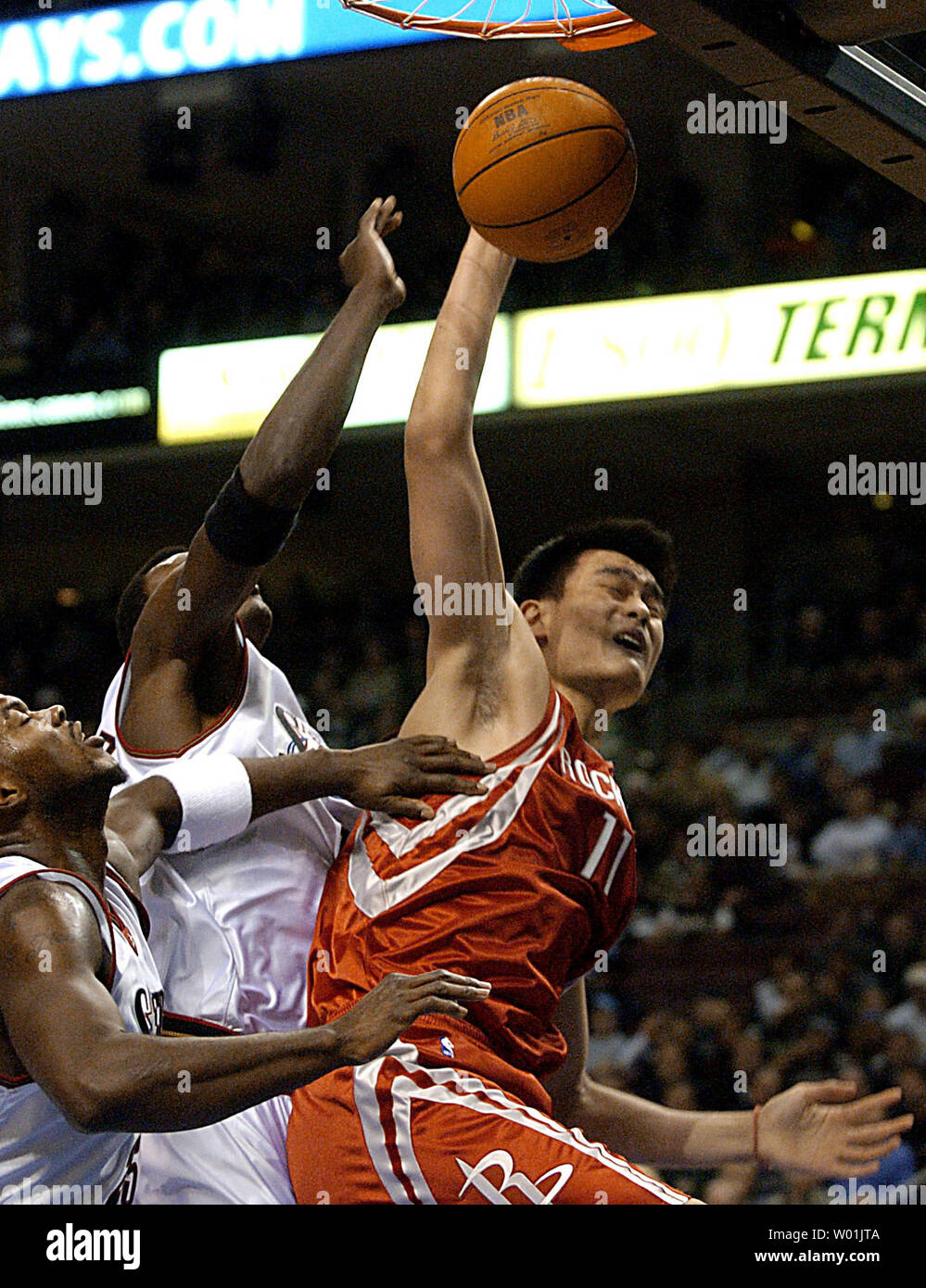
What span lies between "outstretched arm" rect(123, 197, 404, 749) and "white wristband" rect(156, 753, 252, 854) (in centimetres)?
25

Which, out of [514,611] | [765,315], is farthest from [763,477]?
[514,611]

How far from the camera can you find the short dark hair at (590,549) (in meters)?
3.70

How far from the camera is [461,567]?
10.3 feet

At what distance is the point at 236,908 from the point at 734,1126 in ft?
3.67

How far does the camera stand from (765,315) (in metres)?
10.1

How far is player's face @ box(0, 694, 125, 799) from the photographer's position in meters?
2.76

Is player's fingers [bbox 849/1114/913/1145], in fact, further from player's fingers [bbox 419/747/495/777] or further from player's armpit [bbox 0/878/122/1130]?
player's armpit [bbox 0/878/122/1130]
